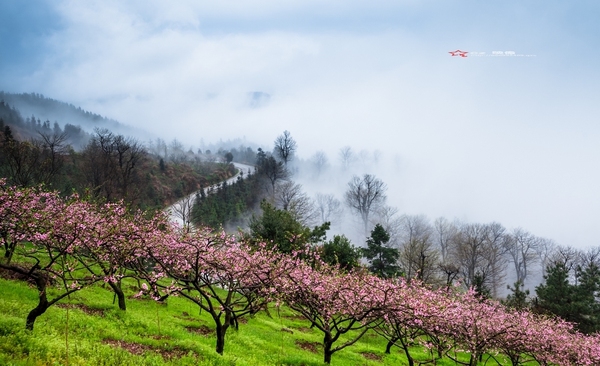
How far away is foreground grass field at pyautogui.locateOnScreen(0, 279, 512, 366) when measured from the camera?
972 centimetres

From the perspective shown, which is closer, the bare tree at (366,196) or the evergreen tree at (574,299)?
the evergreen tree at (574,299)

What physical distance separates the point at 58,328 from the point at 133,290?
1509cm

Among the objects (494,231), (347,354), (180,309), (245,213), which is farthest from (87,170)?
(494,231)

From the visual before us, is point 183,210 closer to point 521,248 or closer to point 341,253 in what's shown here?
point 341,253

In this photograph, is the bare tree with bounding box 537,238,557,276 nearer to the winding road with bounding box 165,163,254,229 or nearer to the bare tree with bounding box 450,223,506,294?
the bare tree with bounding box 450,223,506,294

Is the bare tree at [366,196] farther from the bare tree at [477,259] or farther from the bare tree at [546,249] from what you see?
the bare tree at [546,249]

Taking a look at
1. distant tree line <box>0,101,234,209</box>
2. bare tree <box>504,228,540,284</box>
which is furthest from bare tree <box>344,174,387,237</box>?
distant tree line <box>0,101,234,209</box>

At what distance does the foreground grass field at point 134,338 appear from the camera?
9719mm

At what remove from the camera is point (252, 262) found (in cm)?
1619

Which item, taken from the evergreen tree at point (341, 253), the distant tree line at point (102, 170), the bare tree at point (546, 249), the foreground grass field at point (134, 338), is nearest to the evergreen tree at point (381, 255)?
the evergreen tree at point (341, 253)

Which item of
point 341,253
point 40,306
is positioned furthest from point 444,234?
point 40,306

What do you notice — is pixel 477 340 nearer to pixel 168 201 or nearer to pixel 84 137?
pixel 168 201

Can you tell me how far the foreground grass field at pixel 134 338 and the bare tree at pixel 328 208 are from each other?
75632mm

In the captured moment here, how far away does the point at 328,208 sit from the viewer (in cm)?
10381
